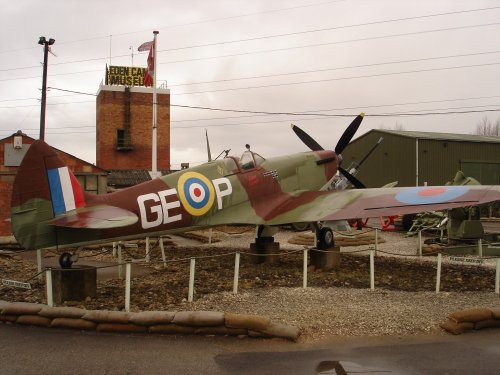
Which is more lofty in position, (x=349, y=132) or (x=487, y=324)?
(x=349, y=132)

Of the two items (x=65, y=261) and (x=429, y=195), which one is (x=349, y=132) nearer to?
(x=429, y=195)

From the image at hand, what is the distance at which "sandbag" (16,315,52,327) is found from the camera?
20.9 feet

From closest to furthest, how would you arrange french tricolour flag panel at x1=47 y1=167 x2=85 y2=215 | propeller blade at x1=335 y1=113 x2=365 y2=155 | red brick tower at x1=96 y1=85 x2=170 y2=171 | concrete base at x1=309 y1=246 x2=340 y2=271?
french tricolour flag panel at x1=47 y1=167 x2=85 y2=215 → concrete base at x1=309 y1=246 x2=340 y2=271 → propeller blade at x1=335 y1=113 x2=365 y2=155 → red brick tower at x1=96 y1=85 x2=170 y2=171

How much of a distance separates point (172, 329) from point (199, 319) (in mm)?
398

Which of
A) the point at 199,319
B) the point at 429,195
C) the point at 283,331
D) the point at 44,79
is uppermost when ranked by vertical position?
the point at 44,79

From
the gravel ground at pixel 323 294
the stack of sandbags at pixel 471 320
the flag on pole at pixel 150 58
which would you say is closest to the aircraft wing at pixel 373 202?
the gravel ground at pixel 323 294

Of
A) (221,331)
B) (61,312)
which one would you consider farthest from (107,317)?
(221,331)

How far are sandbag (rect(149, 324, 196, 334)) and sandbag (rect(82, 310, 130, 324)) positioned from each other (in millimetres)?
403

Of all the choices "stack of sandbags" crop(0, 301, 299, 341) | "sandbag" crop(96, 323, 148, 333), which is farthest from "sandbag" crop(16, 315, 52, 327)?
"sandbag" crop(96, 323, 148, 333)

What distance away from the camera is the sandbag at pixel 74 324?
620 centimetres

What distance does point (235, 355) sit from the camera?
17.5ft

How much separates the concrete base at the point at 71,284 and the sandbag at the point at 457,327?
5281 millimetres

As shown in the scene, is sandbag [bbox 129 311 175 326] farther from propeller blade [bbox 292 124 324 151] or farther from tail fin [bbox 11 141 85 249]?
propeller blade [bbox 292 124 324 151]

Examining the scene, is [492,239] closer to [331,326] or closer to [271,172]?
[271,172]
